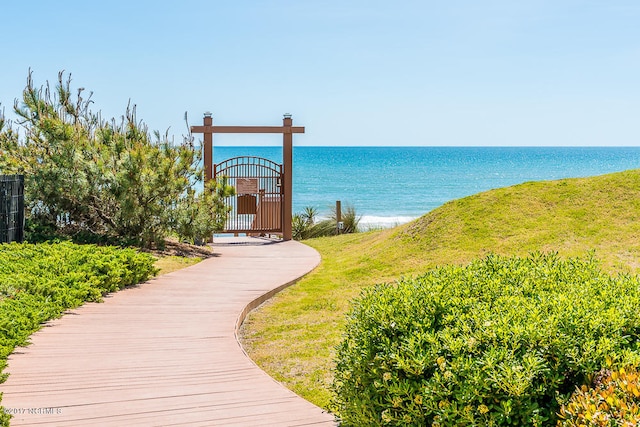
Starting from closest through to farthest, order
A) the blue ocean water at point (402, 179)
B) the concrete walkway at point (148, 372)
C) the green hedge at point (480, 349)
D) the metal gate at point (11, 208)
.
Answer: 1. the green hedge at point (480, 349)
2. the concrete walkway at point (148, 372)
3. the metal gate at point (11, 208)
4. the blue ocean water at point (402, 179)

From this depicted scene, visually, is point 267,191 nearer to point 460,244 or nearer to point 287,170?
point 287,170

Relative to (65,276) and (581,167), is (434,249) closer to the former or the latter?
(65,276)

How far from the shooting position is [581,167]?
301 feet

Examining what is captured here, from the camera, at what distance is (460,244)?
11578 mm

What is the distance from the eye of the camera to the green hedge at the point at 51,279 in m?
5.98

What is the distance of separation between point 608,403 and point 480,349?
2.21 ft

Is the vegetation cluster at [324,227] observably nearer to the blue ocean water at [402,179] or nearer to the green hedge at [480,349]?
the green hedge at [480,349]

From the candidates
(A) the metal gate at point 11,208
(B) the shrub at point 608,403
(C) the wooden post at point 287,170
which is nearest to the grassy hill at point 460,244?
Result: (C) the wooden post at point 287,170

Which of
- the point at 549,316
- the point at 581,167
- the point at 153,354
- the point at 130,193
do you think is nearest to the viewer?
the point at 549,316

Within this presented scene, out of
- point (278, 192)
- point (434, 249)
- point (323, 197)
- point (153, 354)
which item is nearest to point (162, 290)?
point (153, 354)

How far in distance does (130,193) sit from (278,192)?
5.22 m

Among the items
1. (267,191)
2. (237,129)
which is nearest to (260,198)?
(267,191)

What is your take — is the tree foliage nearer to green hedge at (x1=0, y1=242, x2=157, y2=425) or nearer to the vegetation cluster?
green hedge at (x1=0, y1=242, x2=157, y2=425)

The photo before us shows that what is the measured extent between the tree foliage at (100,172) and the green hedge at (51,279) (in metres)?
2.03
